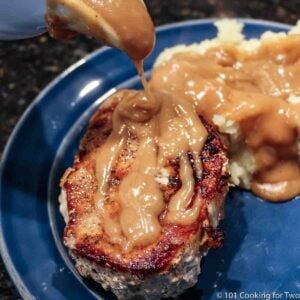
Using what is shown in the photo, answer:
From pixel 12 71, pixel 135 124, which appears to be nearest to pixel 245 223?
pixel 135 124

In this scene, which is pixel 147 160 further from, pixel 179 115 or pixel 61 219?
pixel 61 219

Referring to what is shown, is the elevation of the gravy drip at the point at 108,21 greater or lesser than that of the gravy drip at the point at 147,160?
greater

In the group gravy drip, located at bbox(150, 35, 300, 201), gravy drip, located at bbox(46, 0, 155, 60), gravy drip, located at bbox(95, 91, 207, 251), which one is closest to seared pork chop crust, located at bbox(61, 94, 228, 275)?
gravy drip, located at bbox(95, 91, 207, 251)

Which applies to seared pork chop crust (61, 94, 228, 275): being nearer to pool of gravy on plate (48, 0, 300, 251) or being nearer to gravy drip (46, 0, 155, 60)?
pool of gravy on plate (48, 0, 300, 251)

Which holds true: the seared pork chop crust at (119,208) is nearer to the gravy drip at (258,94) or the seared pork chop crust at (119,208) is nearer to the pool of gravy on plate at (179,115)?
the pool of gravy on plate at (179,115)

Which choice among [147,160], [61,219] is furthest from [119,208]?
[61,219]

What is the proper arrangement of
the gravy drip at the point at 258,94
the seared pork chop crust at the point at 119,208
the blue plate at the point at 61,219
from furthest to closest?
the gravy drip at the point at 258,94 → the blue plate at the point at 61,219 → the seared pork chop crust at the point at 119,208

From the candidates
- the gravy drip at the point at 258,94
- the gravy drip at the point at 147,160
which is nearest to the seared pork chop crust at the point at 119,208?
the gravy drip at the point at 147,160
